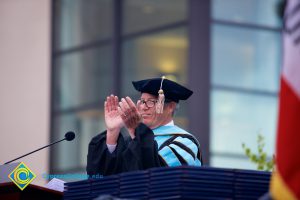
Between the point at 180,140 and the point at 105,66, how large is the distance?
33.3ft

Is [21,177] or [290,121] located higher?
[290,121]

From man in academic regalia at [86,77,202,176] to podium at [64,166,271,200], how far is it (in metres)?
0.98

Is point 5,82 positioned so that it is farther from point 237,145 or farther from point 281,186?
point 281,186

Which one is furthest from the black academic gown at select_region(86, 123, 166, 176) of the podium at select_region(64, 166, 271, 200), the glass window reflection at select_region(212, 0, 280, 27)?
the glass window reflection at select_region(212, 0, 280, 27)

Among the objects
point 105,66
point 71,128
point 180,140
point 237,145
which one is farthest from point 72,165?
point 180,140

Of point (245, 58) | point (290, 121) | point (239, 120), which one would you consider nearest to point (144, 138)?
point (290, 121)

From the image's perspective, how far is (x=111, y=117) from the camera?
21.9 feet

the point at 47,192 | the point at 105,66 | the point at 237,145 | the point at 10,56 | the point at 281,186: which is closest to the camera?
the point at 281,186

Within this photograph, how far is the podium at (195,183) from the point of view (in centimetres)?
486

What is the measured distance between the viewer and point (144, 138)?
20.1ft

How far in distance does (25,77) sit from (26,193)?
11.8 m

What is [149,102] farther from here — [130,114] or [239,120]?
[239,120]

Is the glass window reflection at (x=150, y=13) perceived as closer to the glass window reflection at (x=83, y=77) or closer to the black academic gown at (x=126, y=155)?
the glass window reflection at (x=83, y=77)

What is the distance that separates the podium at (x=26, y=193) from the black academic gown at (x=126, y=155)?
424mm
